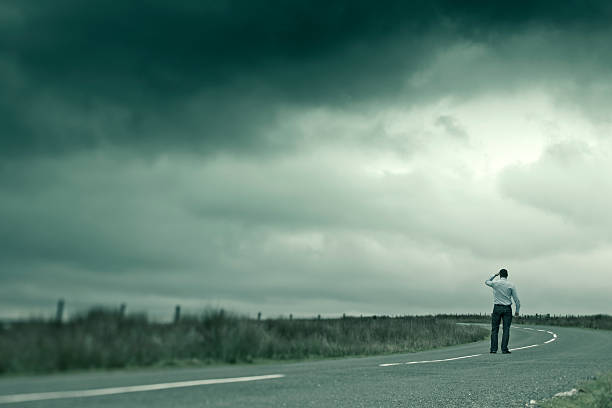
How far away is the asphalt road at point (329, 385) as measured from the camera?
6.61 m

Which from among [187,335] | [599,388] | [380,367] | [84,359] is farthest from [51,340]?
[599,388]

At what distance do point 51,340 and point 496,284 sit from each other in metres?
13.7

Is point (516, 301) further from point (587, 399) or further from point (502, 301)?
point (587, 399)

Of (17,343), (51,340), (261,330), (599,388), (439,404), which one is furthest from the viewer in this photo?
(261,330)

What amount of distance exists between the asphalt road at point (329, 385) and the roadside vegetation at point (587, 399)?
346 millimetres

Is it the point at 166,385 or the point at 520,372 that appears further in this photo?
the point at 520,372

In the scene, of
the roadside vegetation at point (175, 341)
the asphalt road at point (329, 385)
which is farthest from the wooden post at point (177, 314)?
the asphalt road at point (329, 385)

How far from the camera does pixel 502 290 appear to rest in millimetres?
17469

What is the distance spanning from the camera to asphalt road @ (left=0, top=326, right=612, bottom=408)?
21.7ft

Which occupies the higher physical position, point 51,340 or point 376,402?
point 51,340

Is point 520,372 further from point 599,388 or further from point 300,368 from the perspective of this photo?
point 300,368

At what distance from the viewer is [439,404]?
845 cm

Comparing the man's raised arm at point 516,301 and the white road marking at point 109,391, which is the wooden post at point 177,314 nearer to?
the white road marking at point 109,391

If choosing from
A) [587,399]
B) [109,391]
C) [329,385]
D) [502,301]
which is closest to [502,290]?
[502,301]
